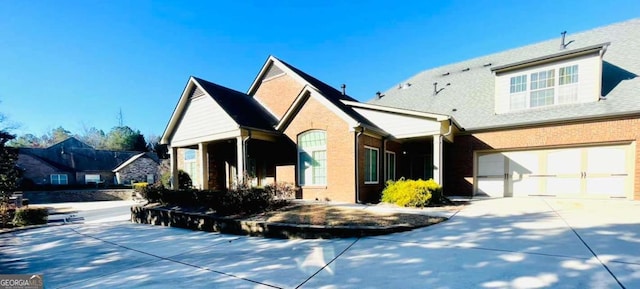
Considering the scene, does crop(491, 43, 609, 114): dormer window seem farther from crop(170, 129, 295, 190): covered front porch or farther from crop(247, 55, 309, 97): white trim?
crop(170, 129, 295, 190): covered front porch

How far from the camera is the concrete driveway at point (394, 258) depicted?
11.4ft

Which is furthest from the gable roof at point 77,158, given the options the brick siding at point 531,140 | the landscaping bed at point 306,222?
the brick siding at point 531,140

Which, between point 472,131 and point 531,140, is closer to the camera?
point 531,140

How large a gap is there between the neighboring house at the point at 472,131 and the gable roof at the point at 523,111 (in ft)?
0.21

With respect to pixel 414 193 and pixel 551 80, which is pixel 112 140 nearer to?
pixel 414 193

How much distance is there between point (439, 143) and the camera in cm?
1020

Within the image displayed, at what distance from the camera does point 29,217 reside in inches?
500

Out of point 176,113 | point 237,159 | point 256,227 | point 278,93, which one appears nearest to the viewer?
point 256,227

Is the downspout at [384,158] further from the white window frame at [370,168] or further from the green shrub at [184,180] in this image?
the green shrub at [184,180]

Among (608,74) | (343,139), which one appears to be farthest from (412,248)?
(608,74)

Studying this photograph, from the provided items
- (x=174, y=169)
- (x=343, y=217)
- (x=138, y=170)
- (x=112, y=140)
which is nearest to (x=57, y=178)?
(x=138, y=170)

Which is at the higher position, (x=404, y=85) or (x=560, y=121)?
(x=404, y=85)

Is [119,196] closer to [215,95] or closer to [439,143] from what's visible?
[215,95]

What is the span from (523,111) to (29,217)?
78.4ft
